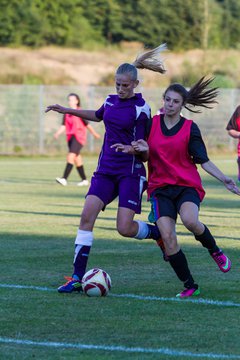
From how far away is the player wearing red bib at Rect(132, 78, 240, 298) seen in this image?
8.59 metres

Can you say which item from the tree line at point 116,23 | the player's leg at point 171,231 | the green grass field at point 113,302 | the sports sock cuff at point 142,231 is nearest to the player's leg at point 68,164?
the green grass field at point 113,302

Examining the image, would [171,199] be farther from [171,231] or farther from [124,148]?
[124,148]

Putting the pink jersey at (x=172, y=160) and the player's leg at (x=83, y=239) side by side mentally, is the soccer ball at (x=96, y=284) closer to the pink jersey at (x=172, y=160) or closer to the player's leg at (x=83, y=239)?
the player's leg at (x=83, y=239)

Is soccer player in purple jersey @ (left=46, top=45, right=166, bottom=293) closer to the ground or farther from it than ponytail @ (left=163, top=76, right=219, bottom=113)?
closer to the ground

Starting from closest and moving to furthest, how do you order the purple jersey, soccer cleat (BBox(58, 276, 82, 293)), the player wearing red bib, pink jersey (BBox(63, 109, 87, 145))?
the player wearing red bib, soccer cleat (BBox(58, 276, 82, 293)), the purple jersey, pink jersey (BBox(63, 109, 87, 145))

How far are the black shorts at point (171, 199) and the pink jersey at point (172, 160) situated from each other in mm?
44

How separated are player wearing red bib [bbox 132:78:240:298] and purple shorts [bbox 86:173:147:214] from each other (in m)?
0.16

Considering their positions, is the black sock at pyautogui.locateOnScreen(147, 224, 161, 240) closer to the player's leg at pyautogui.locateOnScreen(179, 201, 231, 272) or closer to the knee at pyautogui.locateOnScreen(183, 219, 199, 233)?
the player's leg at pyautogui.locateOnScreen(179, 201, 231, 272)

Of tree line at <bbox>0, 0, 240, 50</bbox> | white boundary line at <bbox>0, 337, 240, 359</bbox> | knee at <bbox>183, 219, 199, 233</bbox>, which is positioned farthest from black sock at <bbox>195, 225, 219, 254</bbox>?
tree line at <bbox>0, 0, 240, 50</bbox>

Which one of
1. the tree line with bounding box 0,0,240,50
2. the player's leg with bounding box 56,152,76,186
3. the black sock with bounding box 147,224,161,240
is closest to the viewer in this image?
the black sock with bounding box 147,224,161,240

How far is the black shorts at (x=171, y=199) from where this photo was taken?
8617mm

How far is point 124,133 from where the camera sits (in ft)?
29.0

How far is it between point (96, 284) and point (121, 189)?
2.81 ft

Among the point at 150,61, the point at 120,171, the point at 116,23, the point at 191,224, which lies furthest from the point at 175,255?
the point at 116,23
